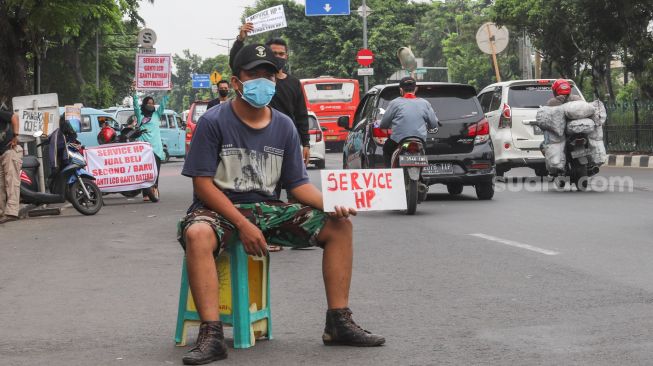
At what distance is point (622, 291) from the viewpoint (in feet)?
25.2

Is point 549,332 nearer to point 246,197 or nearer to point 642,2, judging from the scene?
point 246,197

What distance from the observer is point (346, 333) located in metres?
5.94

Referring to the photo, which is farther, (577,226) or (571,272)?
(577,226)

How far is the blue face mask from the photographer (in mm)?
6172

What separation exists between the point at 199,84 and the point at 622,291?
96623mm

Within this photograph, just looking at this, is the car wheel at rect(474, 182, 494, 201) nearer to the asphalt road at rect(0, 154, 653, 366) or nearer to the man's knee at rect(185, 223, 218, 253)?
the asphalt road at rect(0, 154, 653, 366)

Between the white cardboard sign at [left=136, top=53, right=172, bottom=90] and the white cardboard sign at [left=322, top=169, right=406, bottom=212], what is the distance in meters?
22.8

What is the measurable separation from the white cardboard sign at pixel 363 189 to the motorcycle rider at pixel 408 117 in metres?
8.16

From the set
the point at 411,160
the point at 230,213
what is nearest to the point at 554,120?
the point at 411,160

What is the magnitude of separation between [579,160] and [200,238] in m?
12.6

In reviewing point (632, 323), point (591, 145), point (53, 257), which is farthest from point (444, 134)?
point (632, 323)

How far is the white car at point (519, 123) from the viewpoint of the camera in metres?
20.4

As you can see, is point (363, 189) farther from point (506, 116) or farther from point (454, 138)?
point (506, 116)

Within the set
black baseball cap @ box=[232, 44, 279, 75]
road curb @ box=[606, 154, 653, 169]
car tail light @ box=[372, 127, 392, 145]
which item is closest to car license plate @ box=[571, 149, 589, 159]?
car tail light @ box=[372, 127, 392, 145]
